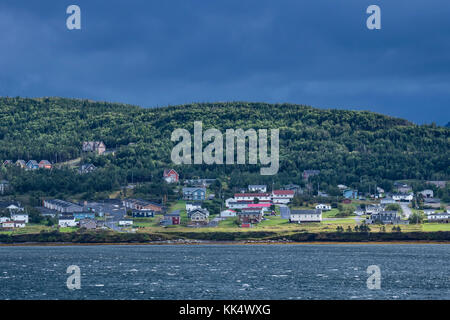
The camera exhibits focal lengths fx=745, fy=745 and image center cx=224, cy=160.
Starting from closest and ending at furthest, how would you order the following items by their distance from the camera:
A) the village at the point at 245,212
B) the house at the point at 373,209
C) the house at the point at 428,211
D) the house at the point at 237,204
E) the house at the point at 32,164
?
the village at the point at 245,212
the house at the point at 428,211
the house at the point at 373,209
the house at the point at 237,204
the house at the point at 32,164

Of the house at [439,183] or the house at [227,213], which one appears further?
the house at [439,183]

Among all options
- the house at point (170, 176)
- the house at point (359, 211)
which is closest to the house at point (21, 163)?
the house at point (170, 176)

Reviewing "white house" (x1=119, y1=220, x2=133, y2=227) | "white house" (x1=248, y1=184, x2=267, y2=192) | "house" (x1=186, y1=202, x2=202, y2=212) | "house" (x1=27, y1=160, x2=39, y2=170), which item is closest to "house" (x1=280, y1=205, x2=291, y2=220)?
"house" (x1=186, y1=202, x2=202, y2=212)

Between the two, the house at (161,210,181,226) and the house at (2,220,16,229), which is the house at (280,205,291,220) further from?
the house at (2,220,16,229)

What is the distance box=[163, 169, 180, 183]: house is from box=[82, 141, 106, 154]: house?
4018 centimetres

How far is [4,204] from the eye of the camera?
123m

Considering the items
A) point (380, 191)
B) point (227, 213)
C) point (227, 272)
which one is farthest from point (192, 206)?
point (227, 272)

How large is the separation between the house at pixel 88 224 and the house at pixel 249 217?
22201 mm

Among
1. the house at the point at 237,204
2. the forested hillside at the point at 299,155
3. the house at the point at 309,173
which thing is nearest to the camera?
the house at the point at 237,204

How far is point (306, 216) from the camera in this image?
115938mm

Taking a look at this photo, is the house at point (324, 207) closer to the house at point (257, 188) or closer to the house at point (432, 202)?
the house at point (432, 202)

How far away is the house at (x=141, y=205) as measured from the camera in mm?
122581

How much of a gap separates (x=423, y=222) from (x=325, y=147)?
2350 inches

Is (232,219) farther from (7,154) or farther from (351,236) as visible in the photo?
(7,154)
